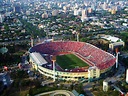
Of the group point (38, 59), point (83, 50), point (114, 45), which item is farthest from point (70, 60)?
point (114, 45)

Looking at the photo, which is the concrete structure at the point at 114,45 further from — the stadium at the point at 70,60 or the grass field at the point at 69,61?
the grass field at the point at 69,61

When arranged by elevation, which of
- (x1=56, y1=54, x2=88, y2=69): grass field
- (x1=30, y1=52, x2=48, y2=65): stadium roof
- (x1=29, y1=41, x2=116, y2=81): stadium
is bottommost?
(x1=56, y1=54, x2=88, y2=69): grass field

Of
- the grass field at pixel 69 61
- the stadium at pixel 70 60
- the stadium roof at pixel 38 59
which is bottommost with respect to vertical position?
the grass field at pixel 69 61

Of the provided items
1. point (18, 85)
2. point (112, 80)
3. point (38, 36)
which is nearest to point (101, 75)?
point (112, 80)

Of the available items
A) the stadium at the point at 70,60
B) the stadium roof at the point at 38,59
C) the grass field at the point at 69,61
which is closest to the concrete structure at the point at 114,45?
the stadium at the point at 70,60

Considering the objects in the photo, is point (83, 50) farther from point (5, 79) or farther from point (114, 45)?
point (5, 79)

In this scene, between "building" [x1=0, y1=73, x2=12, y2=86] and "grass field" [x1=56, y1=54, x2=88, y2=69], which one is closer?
"building" [x1=0, y1=73, x2=12, y2=86]

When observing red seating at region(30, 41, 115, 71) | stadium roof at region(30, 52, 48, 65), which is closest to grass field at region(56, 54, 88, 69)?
red seating at region(30, 41, 115, 71)

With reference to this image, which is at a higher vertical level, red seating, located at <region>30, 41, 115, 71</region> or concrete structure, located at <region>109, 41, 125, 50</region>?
red seating, located at <region>30, 41, 115, 71</region>

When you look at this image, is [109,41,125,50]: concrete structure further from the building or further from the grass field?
the building
